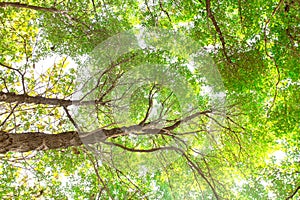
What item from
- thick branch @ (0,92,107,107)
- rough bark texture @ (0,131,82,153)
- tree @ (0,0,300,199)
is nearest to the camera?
rough bark texture @ (0,131,82,153)

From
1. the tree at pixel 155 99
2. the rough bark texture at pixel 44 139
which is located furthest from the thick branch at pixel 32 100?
the rough bark texture at pixel 44 139

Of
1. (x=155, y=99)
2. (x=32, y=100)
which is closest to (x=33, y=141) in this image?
(x=32, y=100)

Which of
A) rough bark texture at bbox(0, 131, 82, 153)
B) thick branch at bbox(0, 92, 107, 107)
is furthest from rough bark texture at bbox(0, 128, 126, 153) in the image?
thick branch at bbox(0, 92, 107, 107)

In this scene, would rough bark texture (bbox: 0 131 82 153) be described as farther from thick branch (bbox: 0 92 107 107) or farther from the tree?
thick branch (bbox: 0 92 107 107)

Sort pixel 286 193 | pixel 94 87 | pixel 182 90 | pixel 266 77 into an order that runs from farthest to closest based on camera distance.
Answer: pixel 286 193 → pixel 266 77 → pixel 94 87 → pixel 182 90

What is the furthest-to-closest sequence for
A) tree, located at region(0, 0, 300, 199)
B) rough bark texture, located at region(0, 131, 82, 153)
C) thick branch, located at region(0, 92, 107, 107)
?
1. tree, located at region(0, 0, 300, 199)
2. thick branch, located at region(0, 92, 107, 107)
3. rough bark texture, located at region(0, 131, 82, 153)

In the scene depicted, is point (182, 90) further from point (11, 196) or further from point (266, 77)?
point (11, 196)

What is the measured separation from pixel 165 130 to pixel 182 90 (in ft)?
2.42

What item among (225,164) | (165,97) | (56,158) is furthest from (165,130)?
(56,158)

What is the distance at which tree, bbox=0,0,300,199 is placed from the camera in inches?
194

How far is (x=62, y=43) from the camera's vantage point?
644cm

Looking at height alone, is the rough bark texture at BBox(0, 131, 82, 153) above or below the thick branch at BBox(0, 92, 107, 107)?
below

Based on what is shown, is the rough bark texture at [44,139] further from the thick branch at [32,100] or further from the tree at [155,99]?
the thick branch at [32,100]

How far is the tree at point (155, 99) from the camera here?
493 centimetres
